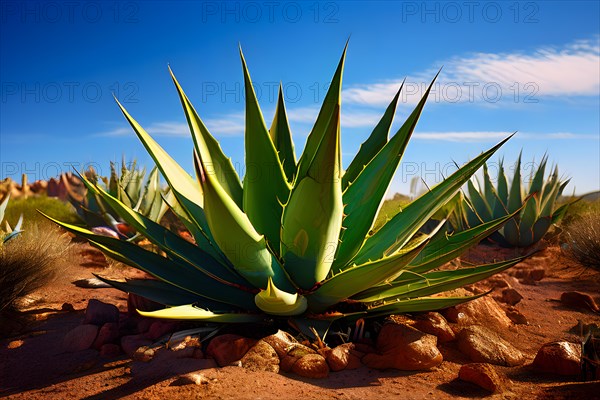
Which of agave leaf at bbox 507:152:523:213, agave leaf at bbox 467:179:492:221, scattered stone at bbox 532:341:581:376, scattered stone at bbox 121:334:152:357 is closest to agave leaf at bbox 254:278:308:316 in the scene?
scattered stone at bbox 121:334:152:357

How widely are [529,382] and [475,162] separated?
4.15ft

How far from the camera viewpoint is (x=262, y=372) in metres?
2.75

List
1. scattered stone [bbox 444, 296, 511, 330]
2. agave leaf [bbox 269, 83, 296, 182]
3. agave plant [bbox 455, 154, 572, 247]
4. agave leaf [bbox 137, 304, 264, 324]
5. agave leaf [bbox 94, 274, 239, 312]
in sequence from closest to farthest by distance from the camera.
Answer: agave leaf [bbox 137, 304, 264, 324], agave leaf [bbox 94, 274, 239, 312], agave leaf [bbox 269, 83, 296, 182], scattered stone [bbox 444, 296, 511, 330], agave plant [bbox 455, 154, 572, 247]

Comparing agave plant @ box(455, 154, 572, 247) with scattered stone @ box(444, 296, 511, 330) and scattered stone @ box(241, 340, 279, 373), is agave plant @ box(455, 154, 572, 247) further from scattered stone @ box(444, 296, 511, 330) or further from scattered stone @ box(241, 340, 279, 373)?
scattered stone @ box(241, 340, 279, 373)

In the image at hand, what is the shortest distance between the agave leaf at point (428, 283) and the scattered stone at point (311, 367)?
1.64ft

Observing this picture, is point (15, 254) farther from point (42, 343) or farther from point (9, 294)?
point (42, 343)

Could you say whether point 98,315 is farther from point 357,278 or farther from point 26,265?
point 357,278

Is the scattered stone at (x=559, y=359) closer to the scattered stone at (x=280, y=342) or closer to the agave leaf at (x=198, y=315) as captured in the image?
the scattered stone at (x=280, y=342)

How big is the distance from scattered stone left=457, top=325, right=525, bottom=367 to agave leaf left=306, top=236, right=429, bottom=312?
0.82m

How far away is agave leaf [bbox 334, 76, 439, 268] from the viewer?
3.11 meters

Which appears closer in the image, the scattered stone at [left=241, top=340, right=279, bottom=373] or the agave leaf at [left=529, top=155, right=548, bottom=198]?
the scattered stone at [left=241, top=340, right=279, bottom=373]

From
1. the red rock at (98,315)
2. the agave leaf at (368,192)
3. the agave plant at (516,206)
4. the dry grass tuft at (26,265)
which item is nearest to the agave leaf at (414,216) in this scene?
the agave leaf at (368,192)

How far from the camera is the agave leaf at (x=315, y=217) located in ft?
8.39

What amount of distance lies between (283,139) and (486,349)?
5.98 feet
